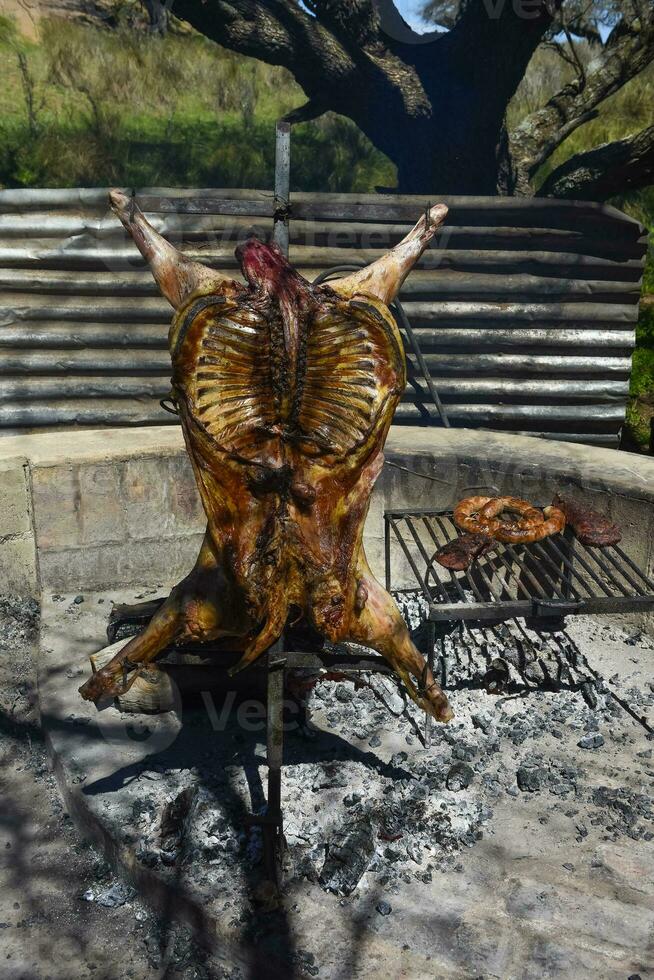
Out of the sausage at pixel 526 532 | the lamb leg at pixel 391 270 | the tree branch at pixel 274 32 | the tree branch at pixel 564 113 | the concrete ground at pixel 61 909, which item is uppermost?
the tree branch at pixel 274 32

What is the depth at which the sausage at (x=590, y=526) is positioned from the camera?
4270 millimetres

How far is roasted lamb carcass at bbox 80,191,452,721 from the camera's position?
2.82m

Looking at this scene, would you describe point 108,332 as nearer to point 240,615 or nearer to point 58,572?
point 58,572

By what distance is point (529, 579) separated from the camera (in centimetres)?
438

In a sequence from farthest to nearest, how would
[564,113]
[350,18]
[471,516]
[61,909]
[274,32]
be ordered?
[564,113] → [350,18] → [274,32] → [471,516] → [61,909]

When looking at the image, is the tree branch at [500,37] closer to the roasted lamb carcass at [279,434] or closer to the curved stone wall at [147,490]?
the curved stone wall at [147,490]

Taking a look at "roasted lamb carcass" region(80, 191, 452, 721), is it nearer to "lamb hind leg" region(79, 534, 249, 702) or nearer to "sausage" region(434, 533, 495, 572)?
"lamb hind leg" region(79, 534, 249, 702)

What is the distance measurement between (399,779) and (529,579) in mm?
1376

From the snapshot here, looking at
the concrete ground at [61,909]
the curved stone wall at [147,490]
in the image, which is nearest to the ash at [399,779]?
the concrete ground at [61,909]

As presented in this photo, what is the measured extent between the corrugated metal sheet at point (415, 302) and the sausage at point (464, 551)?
3214 millimetres

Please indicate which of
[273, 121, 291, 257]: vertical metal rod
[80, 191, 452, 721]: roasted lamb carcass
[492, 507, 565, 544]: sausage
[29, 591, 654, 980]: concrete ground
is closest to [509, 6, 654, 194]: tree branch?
[492, 507, 565, 544]: sausage

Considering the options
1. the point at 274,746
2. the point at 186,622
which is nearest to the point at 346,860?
the point at 274,746

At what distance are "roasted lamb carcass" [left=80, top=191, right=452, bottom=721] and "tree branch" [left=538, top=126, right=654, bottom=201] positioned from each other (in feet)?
25.6

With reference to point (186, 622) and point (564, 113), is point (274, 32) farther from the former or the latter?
Answer: point (186, 622)
